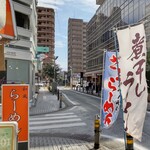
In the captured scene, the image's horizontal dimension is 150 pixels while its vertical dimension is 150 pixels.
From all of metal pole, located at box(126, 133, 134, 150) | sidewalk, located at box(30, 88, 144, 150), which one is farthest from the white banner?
sidewalk, located at box(30, 88, 144, 150)

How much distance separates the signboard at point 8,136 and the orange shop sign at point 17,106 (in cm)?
189

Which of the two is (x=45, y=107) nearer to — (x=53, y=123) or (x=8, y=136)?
(x=53, y=123)

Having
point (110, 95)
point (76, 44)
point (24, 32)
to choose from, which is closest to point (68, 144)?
point (110, 95)

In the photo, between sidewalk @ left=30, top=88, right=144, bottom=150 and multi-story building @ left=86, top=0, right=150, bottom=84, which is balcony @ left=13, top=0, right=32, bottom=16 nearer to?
sidewalk @ left=30, top=88, right=144, bottom=150

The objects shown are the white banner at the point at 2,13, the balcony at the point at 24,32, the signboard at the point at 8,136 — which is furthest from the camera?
the balcony at the point at 24,32

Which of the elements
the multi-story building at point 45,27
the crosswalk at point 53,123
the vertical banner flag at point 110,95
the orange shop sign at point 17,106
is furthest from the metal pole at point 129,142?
the multi-story building at point 45,27

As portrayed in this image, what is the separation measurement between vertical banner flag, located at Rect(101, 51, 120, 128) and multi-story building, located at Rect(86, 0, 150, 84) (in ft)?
80.8

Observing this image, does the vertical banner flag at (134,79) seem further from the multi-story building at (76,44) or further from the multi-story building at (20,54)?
the multi-story building at (76,44)

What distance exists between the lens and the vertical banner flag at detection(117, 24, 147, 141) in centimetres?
614

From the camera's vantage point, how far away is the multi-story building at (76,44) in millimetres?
154125

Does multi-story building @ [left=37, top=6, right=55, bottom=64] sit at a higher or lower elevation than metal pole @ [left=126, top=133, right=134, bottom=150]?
A: higher

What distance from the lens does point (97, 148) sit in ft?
29.8

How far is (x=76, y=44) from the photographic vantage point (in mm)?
157250

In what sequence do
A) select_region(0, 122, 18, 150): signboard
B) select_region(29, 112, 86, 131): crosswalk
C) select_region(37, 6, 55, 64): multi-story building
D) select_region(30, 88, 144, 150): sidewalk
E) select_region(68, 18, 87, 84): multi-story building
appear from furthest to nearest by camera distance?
select_region(68, 18, 87, 84): multi-story building → select_region(37, 6, 55, 64): multi-story building → select_region(29, 112, 86, 131): crosswalk → select_region(30, 88, 144, 150): sidewalk → select_region(0, 122, 18, 150): signboard
